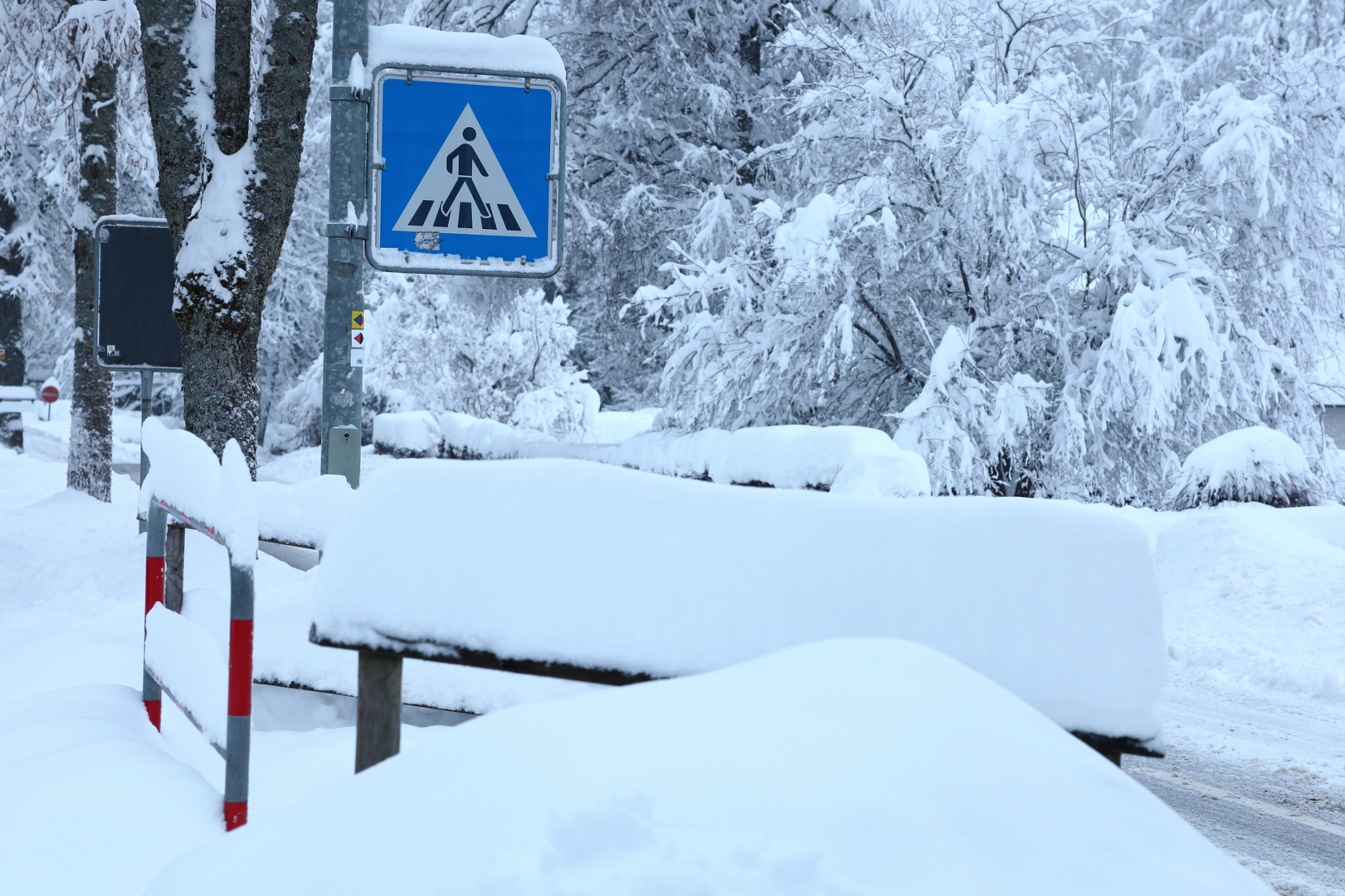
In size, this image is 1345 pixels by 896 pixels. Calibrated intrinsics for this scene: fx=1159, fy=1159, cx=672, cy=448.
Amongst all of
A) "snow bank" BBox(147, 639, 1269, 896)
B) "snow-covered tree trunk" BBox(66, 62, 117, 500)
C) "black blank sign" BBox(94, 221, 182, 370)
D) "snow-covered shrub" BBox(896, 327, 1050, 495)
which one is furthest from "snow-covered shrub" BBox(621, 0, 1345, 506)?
"snow bank" BBox(147, 639, 1269, 896)

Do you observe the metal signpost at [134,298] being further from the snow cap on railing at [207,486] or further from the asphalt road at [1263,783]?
the asphalt road at [1263,783]

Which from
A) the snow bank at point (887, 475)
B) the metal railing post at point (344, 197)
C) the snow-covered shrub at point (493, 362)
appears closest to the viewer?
the metal railing post at point (344, 197)

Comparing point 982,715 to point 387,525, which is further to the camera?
point 387,525

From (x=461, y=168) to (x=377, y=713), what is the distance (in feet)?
11.0

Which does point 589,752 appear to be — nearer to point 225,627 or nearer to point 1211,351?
point 225,627

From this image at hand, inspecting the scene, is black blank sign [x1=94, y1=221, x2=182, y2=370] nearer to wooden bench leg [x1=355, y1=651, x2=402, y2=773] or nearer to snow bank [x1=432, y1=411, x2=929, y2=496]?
snow bank [x1=432, y1=411, x2=929, y2=496]

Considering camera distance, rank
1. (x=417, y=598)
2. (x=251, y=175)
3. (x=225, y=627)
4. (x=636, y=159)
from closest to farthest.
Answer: (x=417, y=598) → (x=225, y=627) → (x=251, y=175) → (x=636, y=159)

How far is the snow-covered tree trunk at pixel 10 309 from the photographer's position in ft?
60.3

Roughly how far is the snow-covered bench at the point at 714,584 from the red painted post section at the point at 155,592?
217 centimetres

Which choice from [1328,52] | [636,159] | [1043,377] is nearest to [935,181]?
[1043,377]

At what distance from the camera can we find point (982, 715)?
1936 mm

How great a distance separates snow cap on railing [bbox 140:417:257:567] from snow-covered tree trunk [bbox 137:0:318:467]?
2947mm

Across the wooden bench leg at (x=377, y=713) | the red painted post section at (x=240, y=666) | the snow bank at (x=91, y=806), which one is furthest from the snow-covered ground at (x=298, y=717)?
the red painted post section at (x=240, y=666)

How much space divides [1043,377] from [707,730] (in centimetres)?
1072
